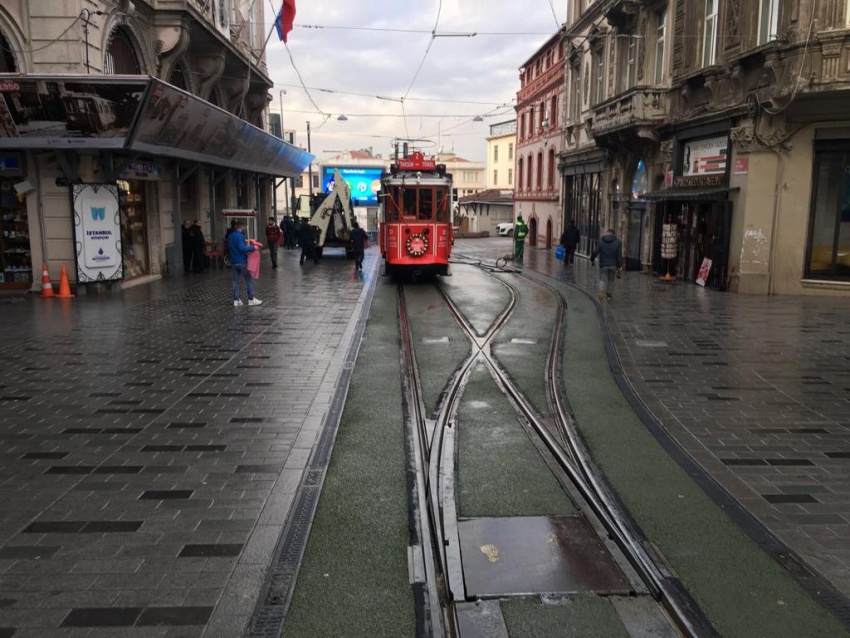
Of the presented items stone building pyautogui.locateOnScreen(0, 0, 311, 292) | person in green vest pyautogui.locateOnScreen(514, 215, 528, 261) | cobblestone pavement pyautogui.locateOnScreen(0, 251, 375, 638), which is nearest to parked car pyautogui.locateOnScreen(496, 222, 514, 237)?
person in green vest pyautogui.locateOnScreen(514, 215, 528, 261)

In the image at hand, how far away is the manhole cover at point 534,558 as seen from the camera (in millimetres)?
4422

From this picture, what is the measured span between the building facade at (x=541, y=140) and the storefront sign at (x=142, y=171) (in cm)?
Answer: 2094

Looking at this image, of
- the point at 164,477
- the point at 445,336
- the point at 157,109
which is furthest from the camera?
the point at 157,109

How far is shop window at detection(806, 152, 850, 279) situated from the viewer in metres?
17.0

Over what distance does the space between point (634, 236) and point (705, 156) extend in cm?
585

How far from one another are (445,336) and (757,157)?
9.77m

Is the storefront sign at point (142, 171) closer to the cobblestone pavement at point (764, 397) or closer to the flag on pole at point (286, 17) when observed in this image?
the flag on pole at point (286, 17)

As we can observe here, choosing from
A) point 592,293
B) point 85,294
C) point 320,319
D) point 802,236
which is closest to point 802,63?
point 802,236

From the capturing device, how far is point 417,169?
→ 2078cm

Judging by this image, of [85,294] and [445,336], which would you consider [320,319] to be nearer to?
[445,336]

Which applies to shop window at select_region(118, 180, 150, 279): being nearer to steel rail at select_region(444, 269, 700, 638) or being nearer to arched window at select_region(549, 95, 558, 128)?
steel rail at select_region(444, 269, 700, 638)

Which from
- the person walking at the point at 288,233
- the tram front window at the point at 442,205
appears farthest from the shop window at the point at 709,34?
the person walking at the point at 288,233

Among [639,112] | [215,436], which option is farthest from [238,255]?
[639,112]

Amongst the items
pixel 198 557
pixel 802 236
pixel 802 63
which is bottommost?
pixel 198 557
